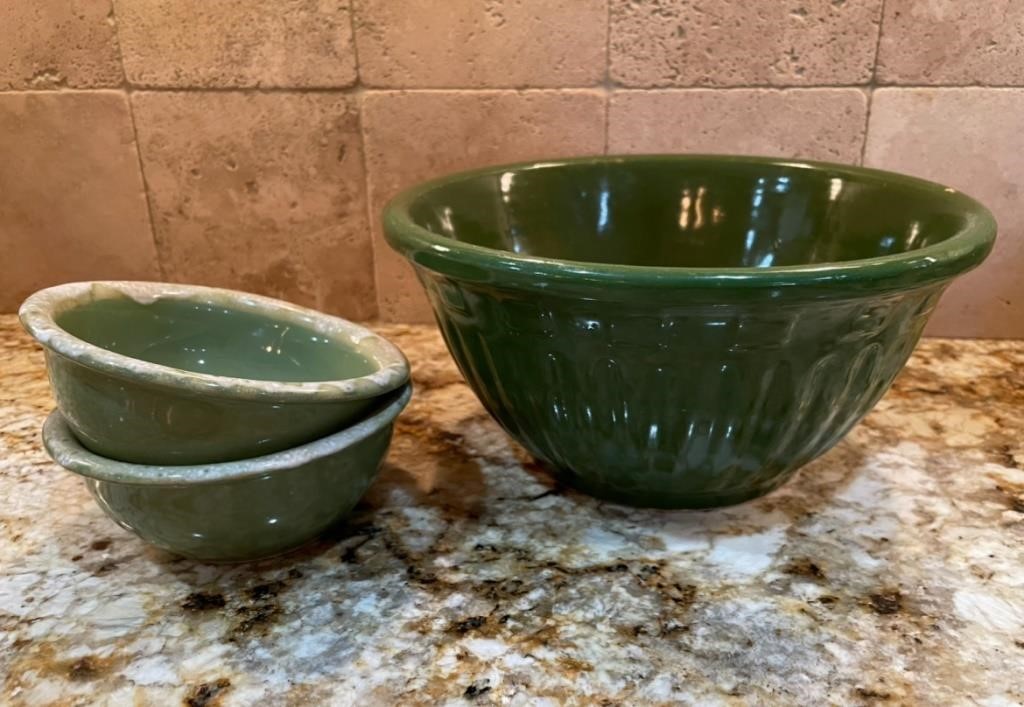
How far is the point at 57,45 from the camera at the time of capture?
85 centimetres

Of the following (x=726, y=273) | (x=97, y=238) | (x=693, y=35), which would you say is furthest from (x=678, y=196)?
(x=97, y=238)

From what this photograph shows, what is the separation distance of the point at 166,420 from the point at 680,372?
11.2 inches

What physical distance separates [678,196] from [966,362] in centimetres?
36

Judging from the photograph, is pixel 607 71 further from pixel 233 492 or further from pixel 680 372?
pixel 233 492

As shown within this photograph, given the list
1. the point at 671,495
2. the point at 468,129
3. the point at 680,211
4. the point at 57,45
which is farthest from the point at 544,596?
the point at 57,45

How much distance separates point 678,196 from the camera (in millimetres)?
734

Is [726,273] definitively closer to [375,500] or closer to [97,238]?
[375,500]

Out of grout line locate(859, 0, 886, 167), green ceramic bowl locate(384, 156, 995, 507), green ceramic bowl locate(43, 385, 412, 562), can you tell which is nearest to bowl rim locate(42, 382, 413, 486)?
green ceramic bowl locate(43, 385, 412, 562)

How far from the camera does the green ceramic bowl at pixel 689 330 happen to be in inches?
16.8

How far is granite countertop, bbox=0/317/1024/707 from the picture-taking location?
44 cm

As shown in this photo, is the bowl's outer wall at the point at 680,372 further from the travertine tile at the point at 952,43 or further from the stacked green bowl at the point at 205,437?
the travertine tile at the point at 952,43

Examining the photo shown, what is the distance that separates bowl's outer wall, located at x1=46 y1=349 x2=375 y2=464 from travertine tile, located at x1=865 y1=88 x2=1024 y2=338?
2.05ft

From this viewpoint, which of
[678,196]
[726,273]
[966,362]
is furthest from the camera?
[966,362]

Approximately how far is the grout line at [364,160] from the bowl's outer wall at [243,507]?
1.38 ft
